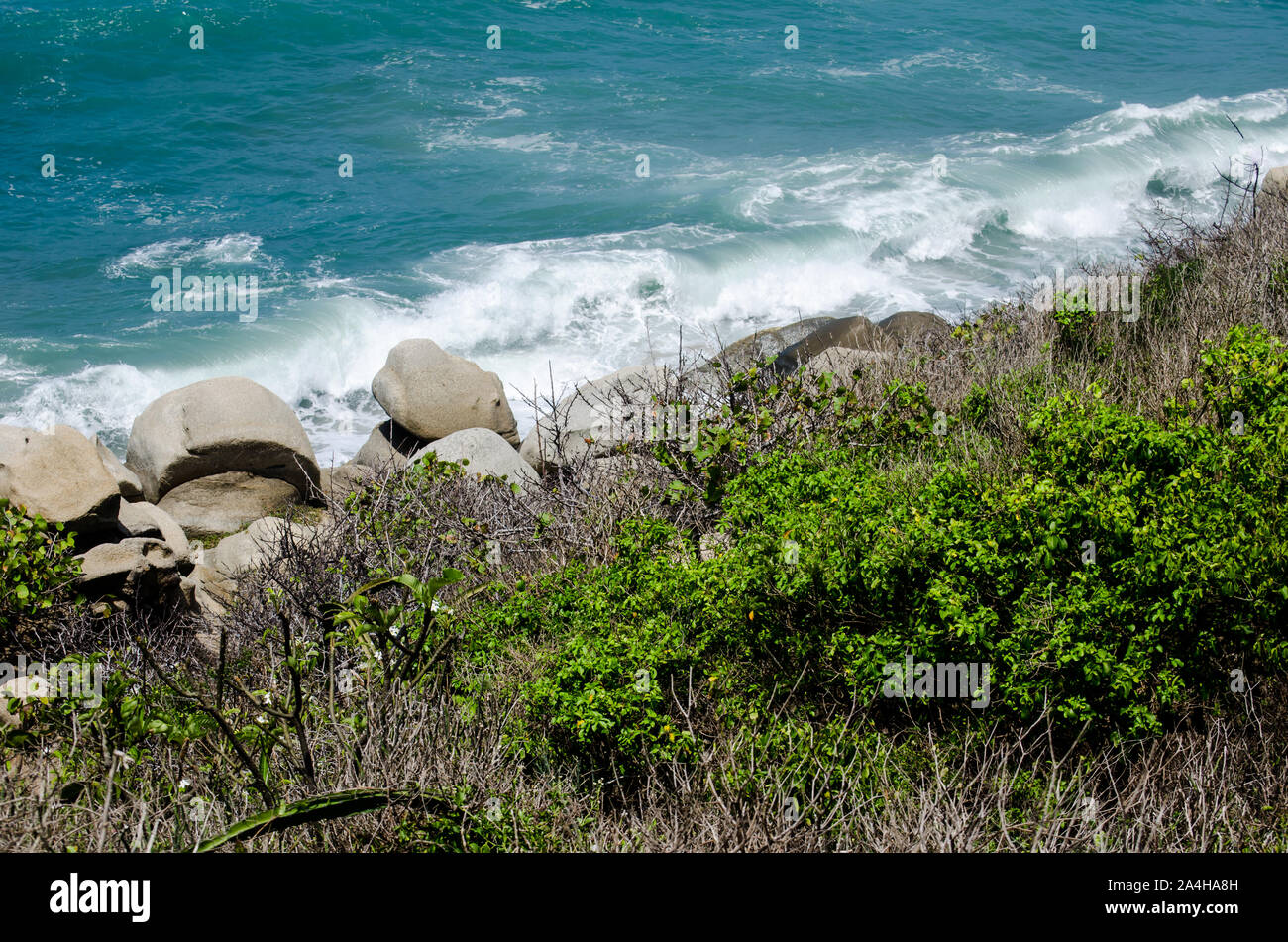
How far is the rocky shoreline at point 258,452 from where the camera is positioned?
26.9 feet

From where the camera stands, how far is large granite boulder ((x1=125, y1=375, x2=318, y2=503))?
11.1 meters

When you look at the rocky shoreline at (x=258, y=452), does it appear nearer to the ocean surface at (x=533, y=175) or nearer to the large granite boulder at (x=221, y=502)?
the large granite boulder at (x=221, y=502)

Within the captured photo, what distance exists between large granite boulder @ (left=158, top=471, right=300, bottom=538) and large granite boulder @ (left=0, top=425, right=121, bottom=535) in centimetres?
228

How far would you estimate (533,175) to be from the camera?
21.3 m

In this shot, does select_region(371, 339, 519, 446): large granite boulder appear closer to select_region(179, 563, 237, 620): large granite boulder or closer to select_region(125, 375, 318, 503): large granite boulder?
select_region(125, 375, 318, 503): large granite boulder

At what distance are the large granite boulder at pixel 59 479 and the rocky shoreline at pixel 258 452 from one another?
0.04 ft

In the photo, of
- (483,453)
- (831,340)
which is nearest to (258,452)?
(483,453)

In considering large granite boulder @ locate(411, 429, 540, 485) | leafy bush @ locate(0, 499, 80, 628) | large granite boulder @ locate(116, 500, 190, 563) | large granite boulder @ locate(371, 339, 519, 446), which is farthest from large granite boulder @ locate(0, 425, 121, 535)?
large granite boulder @ locate(371, 339, 519, 446)

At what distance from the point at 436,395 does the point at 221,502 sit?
8.88ft

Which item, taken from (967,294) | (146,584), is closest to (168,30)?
(967,294)

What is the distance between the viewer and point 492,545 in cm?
682

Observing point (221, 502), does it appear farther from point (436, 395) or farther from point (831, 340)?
point (831, 340)
